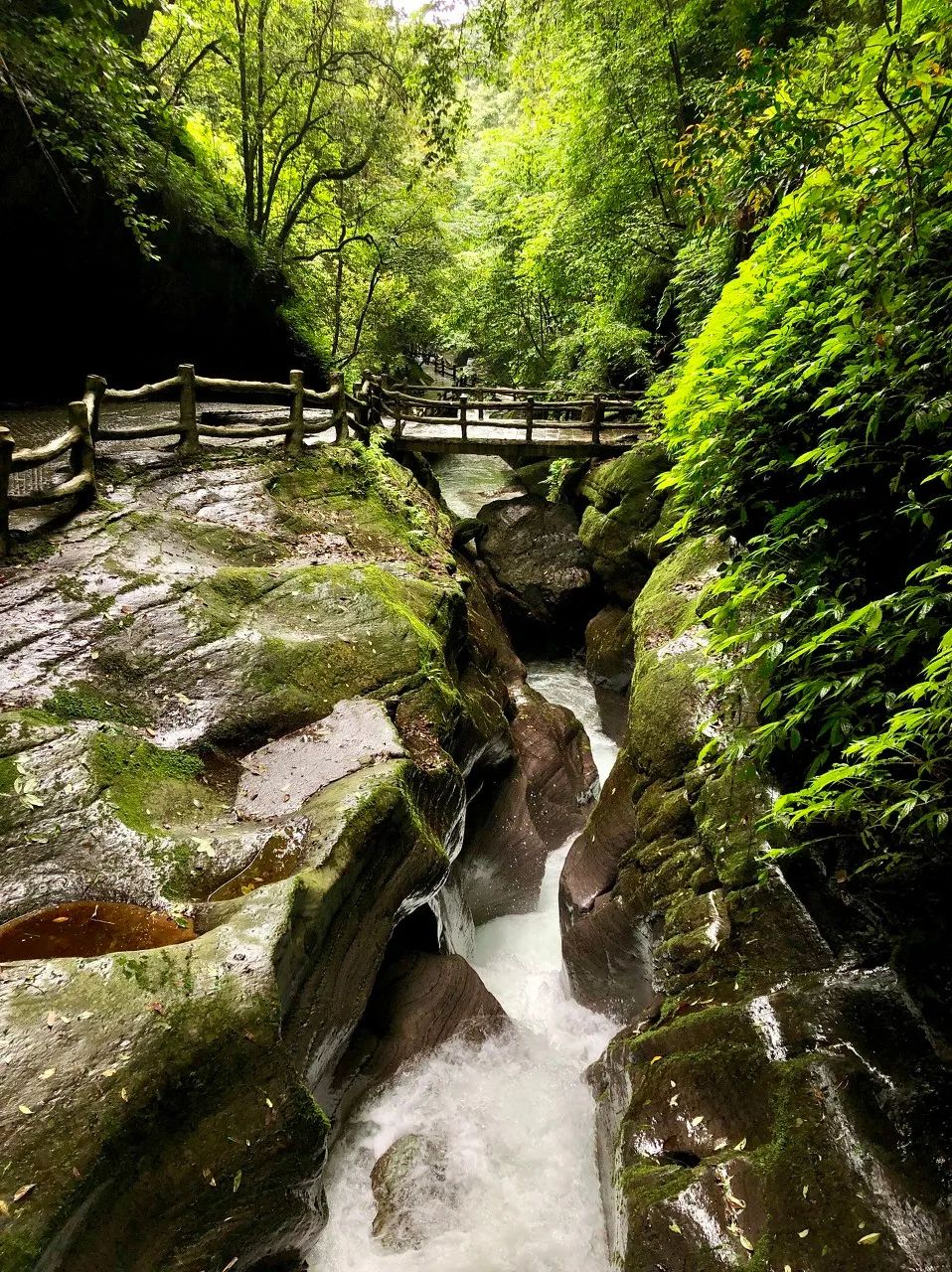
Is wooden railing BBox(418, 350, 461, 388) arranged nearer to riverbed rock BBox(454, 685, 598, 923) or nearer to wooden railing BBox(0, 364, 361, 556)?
wooden railing BBox(0, 364, 361, 556)

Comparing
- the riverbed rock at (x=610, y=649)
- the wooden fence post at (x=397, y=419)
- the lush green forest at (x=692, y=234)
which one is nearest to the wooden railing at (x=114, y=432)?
the wooden fence post at (x=397, y=419)

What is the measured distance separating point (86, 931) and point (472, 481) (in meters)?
20.8

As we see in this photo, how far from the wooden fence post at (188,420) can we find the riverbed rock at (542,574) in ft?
22.7

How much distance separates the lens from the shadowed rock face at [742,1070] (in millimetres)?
2951

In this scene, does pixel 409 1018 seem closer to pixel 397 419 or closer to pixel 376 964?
pixel 376 964

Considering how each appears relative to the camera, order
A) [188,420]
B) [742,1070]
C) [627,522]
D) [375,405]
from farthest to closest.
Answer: [375,405], [627,522], [188,420], [742,1070]

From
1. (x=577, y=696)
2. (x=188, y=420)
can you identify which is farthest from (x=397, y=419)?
(x=577, y=696)

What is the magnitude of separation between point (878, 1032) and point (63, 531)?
26.3 feet

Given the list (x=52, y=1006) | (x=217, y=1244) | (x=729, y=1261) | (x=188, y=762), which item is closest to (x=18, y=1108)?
(x=52, y=1006)

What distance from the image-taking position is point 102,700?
4.93m

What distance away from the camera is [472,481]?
22672mm

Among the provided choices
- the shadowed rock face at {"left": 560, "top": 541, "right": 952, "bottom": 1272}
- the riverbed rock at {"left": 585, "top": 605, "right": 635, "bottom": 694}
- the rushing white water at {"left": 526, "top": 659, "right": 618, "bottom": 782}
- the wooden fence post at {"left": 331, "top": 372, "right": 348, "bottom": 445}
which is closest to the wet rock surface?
the shadowed rock face at {"left": 560, "top": 541, "right": 952, "bottom": 1272}

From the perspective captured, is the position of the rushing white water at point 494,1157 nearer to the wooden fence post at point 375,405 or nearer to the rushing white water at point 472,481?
the wooden fence post at point 375,405

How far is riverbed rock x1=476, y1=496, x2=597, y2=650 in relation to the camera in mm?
13547
